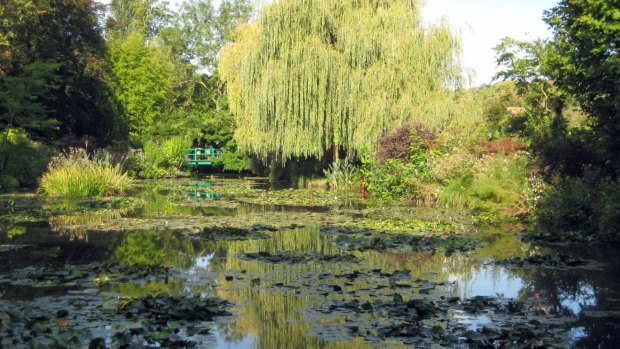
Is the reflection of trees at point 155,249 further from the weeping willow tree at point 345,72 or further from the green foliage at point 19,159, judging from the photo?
the green foliage at point 19,159

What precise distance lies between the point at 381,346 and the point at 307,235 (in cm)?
788

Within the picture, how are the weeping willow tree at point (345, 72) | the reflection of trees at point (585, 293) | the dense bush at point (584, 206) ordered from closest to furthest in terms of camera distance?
the reflection of trees at point (585, 293) → the dense bush at point (584, 206) → the weeping willow tree at point (345, 72)

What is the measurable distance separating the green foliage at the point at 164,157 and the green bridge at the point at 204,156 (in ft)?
6.53

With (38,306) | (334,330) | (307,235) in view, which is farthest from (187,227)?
(334,330)

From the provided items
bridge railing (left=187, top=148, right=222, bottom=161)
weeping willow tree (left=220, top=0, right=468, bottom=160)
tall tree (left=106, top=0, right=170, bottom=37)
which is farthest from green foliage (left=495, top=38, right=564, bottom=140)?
tall tree (left=106, top=0, right=170, bottom=37)

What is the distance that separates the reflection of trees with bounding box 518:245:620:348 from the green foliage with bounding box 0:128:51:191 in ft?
68.1

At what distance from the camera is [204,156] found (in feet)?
159

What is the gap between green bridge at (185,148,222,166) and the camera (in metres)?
47.0

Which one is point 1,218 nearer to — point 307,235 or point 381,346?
point 307,235

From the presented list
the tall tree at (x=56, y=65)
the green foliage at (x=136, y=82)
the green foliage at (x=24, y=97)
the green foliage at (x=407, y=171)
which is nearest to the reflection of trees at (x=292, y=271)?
the green foliage at (x=407, y=171)

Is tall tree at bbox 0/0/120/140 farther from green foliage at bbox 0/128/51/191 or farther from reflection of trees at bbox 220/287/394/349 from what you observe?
reflection of trees at bbox 220/287/394/349

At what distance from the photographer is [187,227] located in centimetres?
1451

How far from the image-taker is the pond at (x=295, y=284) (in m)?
6.04

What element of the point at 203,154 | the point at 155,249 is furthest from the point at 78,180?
the point at 203,154
